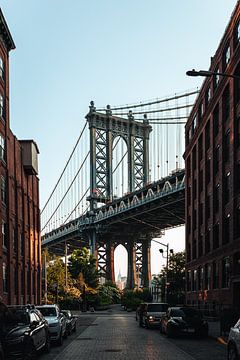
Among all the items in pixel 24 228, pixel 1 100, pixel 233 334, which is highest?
pixel 1 100

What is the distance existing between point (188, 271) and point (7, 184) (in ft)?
88.3

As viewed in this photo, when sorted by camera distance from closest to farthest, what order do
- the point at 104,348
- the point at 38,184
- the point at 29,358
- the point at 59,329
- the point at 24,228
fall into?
the point at 29,358, the point at 104,348, the point at 59,329, the point at 24,228, the point at 38,184

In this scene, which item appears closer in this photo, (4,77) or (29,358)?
(29,358)

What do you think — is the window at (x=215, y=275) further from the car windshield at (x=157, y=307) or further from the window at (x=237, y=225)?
the car windshield at (x=157, y=307)

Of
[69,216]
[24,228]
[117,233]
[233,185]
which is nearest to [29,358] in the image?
[233,185]

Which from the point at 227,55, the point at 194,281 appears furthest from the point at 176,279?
the point at 227,55

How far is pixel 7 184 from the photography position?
143 ft

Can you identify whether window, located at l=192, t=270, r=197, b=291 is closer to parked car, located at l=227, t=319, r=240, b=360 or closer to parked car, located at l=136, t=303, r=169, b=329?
parked car, located at l=136, t=303, r=169, b=329

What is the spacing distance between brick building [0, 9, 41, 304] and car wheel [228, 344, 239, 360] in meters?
27.2

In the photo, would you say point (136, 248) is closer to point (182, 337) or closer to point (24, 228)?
point (24, 228)

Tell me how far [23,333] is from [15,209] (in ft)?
107

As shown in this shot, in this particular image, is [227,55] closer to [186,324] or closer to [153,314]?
[153,314]

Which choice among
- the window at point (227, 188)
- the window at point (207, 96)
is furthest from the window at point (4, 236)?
the window at point (207, 96)

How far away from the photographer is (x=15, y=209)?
155 feet
